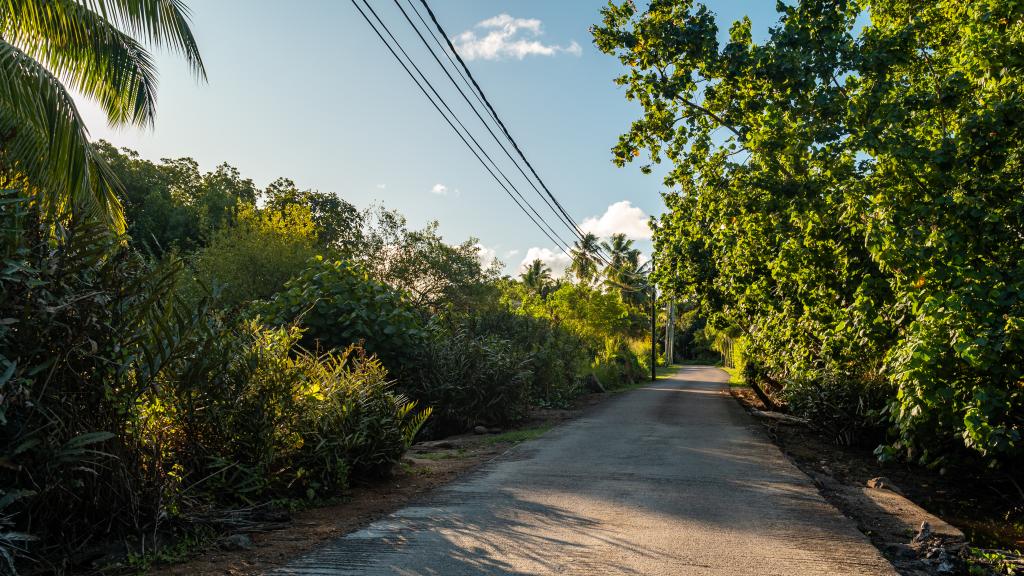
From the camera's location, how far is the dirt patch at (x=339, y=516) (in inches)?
190

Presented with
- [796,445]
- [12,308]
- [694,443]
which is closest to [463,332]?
[694,443]

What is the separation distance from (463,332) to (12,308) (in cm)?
1124

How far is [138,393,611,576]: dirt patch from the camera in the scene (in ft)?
15.9

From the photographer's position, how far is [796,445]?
41.8 ft

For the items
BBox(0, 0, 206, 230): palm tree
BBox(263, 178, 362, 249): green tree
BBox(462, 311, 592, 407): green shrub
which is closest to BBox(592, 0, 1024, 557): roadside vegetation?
BBox(462, 311, 592, 407): green shrub

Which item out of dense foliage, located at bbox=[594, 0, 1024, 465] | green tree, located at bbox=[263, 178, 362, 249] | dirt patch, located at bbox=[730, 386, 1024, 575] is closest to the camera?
dirt patch, located at bbox=[730, 386, 1024, 575]

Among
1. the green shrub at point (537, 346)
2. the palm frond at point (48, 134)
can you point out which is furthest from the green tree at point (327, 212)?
the palm frond at point (48, 134)

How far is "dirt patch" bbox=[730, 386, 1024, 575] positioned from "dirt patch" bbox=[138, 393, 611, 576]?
4.60 m

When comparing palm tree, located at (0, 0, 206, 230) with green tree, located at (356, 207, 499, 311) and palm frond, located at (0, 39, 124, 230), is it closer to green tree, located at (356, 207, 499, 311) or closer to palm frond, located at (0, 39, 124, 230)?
palm frond, located at (0, 39, 124, 230)

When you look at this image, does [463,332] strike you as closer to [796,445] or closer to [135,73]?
[796,445]

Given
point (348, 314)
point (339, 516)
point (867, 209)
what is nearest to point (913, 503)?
point (867, 209)

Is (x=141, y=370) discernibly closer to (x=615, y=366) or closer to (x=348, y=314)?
(x=348, y=314)

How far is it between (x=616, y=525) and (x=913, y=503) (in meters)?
4.26

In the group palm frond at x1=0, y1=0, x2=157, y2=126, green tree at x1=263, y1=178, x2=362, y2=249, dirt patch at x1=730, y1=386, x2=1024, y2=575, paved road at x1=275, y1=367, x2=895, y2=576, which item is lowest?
dirt patch at x1=730, y1=386, x2=1024, y2=575
